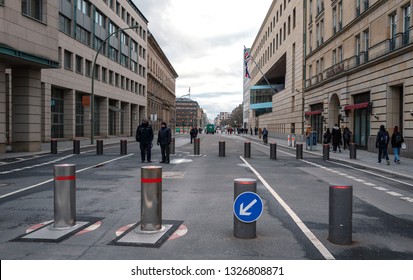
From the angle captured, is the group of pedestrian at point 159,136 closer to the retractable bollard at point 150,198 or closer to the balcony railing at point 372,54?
the retractable bollard at point 150,198

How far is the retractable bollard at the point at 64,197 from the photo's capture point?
5.80 meters

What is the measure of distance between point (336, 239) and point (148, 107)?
7045 cm

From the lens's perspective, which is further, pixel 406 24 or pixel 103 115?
pixel 103 115

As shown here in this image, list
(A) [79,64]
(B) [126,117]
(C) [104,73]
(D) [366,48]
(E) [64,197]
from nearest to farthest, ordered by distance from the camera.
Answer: (E) [64,197], (D) [366,48], (A) [79,64], (C) [104,73], (B) [126,117]

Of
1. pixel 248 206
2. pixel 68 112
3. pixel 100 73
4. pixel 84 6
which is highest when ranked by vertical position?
pixel 84 6

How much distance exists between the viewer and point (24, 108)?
22.0m

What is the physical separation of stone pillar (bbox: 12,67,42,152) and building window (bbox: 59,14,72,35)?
47.6 ft

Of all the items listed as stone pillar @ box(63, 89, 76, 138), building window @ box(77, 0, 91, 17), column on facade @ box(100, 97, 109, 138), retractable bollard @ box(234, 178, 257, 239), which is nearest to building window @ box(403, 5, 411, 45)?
retractable bollard @ box(234, 178, 257, 239)

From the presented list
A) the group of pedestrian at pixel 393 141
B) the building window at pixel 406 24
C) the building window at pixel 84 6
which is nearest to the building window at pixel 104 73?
the building window at pixel 84 6

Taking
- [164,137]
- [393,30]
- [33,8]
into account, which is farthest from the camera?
[393,30]

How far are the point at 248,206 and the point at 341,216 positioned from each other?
1.25 metres

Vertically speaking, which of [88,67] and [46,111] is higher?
[88,67]

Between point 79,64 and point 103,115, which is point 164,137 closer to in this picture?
point 79,64

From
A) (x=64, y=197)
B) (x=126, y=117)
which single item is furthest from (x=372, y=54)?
(x=126, y=117)
